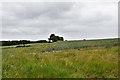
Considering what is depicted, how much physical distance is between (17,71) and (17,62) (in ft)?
8.29

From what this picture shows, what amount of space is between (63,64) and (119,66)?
3261 millimetres

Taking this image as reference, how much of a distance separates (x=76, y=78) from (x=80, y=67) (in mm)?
2988

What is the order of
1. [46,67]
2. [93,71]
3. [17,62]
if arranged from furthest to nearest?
[17,62], [93,71], [46,67]

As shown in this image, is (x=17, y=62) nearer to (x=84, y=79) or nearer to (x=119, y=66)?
(x=84, y=79)

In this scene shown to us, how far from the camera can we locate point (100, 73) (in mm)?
13516

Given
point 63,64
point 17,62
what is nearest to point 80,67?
point 63,64

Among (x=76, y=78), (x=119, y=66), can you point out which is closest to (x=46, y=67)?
(x=76, y=78)

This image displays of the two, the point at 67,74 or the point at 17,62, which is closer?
the point at 67,74

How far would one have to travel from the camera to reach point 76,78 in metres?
11.8

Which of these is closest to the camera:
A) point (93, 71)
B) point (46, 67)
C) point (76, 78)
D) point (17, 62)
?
point (76, 78)

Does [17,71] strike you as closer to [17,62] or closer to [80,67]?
[17,62]

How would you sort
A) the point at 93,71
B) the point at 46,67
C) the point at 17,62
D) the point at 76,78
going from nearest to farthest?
the point at 76,78
the point at 46,67
the point at 93,71
the point at 17,62

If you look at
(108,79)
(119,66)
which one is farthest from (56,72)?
(119,66)

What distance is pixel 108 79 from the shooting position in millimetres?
12242
